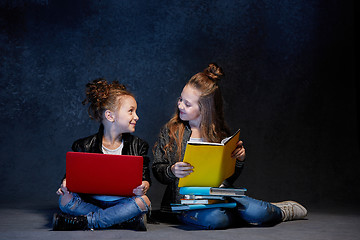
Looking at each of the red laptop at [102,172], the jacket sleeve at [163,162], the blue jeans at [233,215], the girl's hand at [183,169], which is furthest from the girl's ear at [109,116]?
the blue jeans at [233,215]

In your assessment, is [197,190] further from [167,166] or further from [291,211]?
[291,211]

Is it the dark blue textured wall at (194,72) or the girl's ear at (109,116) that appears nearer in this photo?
the girl's ear at (109,116)

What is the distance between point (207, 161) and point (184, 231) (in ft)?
1.18

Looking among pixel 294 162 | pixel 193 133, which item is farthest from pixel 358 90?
pixel 193 133

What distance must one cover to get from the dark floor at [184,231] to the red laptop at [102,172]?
0.67ft

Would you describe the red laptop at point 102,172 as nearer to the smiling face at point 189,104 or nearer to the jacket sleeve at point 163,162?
the jacket sleeve at point 163,162

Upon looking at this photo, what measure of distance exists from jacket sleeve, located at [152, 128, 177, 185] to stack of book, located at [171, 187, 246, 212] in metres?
0.17

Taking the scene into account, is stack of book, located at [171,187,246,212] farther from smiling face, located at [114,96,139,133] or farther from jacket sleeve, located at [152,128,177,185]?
smiling face, located at [114,96,139,133]

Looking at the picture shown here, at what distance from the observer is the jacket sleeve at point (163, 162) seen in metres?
2.37

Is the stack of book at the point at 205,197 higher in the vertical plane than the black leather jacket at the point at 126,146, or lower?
lower

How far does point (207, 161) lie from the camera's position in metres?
2.14

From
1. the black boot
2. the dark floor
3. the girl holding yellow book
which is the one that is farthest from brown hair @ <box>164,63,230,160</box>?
the black boot

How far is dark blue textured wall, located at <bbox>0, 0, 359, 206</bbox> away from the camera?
135 inches

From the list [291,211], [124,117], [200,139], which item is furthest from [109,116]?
[291,211]
